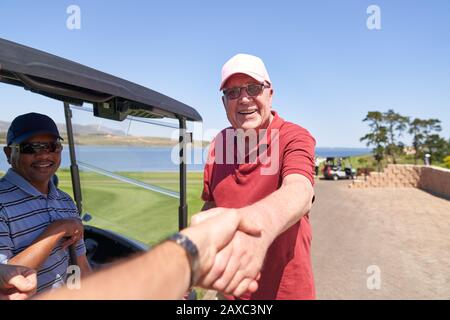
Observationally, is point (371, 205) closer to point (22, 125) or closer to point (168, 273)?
point (22, 125)

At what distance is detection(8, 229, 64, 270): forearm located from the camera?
1.99 metres

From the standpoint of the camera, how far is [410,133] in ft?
107

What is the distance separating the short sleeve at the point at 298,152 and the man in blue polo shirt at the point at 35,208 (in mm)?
1481

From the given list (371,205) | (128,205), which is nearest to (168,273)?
(128,205)

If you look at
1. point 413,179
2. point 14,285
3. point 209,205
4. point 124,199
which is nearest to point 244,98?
point 209,205

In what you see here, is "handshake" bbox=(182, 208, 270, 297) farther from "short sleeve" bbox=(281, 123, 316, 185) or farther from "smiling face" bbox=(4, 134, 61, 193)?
"smiling face" bbox=(4, 134, 61, 193)

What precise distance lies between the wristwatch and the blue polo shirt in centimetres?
165

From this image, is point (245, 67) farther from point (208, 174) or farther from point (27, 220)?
point (27, 220)

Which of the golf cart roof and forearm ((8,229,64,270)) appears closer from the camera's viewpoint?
→ the golf cart roof

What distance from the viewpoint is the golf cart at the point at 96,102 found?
149 cm

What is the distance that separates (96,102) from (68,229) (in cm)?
80

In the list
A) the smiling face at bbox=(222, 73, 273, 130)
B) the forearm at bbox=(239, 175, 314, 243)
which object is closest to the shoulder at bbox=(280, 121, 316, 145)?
the smiling face at bbox=(222, 73, 273, 130)

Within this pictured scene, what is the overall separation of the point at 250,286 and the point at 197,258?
23 centimetres

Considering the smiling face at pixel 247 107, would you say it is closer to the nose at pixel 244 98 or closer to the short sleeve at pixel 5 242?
the nose at pixel 244 98
